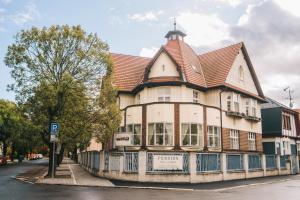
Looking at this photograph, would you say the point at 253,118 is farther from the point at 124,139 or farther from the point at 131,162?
the point at 131,162

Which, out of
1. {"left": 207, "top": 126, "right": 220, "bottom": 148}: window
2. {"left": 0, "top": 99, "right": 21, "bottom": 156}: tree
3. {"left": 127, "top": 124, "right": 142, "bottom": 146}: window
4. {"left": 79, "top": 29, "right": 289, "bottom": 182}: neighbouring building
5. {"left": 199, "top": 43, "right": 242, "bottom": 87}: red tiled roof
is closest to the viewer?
{"left": 79, "top": 29, "right": 289, "bottom": 182}: neighbouring building

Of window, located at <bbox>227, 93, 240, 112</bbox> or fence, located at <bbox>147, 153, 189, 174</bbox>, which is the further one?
window, located at <bbox>227, 93, 240, 112</bbox>

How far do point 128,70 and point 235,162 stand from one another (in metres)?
14.5

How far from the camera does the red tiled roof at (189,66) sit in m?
27.9

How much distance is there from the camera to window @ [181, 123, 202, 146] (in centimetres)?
2442

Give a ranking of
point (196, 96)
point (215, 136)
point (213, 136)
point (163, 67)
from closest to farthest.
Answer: point (213, 136)
point (215, 136)
point (163, 67)
point (196, 96)

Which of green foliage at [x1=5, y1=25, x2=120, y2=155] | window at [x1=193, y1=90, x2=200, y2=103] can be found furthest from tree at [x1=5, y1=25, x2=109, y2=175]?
window at [x1=193, y1=90, x2=200, y2=103]

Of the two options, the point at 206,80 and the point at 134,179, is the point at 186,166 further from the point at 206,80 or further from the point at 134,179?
the point at 206,80

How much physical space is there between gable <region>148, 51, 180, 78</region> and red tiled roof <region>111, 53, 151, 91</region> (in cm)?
201

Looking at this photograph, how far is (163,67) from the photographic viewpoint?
27.5 metres

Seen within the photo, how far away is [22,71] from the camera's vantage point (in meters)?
21.9

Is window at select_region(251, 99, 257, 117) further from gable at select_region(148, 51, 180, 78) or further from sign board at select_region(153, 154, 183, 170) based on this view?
sign board at select_region(153, 154, 183, 170)

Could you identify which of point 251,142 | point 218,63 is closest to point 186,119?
point 218,63

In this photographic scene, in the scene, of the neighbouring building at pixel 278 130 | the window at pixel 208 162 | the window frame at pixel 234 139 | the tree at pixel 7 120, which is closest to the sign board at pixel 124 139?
the window at pixel 208 162
